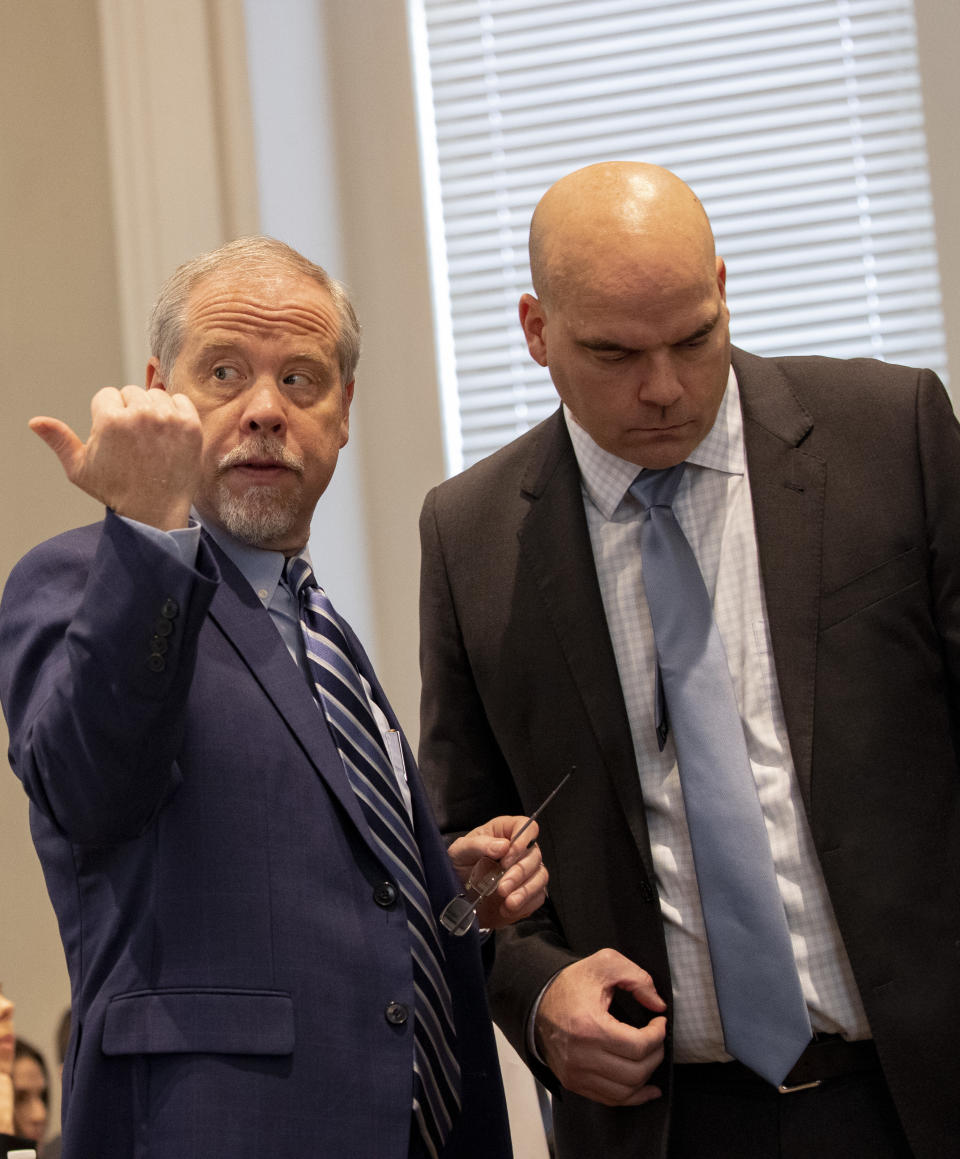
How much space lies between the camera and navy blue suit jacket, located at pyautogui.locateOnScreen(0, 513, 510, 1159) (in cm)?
126

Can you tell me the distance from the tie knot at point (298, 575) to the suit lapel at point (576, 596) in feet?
1.04

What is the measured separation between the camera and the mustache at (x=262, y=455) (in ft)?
5.60

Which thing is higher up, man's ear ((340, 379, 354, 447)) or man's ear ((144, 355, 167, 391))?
man's ear ((144, 355, 167, 391))

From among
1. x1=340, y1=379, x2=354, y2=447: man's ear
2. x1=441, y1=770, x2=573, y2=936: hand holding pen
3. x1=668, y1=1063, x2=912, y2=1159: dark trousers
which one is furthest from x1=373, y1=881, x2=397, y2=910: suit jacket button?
x1=340, y1=379, x2=354, y2=447: man's ear

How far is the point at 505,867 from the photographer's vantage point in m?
1.69

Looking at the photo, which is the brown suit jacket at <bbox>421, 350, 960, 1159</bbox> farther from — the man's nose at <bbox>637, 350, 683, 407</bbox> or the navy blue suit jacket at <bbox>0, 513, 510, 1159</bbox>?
the navy blue suit jacket at <bbox>0, 513, 510, 1159</bbox>

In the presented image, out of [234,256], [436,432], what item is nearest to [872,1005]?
[234,256]

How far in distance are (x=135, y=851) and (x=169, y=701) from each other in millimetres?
203

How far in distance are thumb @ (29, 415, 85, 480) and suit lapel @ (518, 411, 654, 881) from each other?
2.44 feet

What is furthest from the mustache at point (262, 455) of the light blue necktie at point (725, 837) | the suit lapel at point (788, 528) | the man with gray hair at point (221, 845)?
the suit lapel at point (788, 528)

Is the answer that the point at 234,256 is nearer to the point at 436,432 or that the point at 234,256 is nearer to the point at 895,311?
the point at 436,432

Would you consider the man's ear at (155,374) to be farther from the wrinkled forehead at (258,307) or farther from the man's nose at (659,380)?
the man's nose at (659,380)

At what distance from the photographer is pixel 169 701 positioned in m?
1.27

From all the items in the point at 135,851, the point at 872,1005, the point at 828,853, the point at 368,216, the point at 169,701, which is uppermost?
Answer: the point at 368,216
